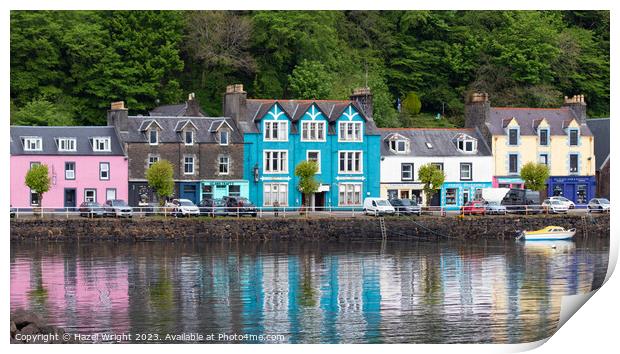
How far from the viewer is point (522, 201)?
4791 cm

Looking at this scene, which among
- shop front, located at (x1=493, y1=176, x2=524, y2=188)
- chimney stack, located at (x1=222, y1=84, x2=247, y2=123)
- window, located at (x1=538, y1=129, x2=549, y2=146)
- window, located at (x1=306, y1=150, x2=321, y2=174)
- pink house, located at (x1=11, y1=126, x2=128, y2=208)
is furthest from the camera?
window, located at (x1=538, y1=129, x2=549, y2=146)

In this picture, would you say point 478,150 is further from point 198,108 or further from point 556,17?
point 198,108

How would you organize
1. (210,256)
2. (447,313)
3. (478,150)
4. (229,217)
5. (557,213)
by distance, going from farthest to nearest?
(478,150), (557,213), (229,217), (210,256), (447,313)

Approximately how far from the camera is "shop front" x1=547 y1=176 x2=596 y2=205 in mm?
51219

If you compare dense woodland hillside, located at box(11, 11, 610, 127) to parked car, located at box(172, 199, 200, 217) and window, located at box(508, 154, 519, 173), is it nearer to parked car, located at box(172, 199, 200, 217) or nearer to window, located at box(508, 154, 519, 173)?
window, located at box(508, 154, 519, 173)

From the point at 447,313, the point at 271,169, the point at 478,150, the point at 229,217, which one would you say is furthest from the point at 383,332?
the point at 478,150

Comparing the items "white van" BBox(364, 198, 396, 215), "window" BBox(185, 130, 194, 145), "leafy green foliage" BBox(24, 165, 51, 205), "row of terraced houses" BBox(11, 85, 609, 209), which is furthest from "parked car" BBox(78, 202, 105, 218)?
"white van" BBox(364, 198, 396, 215)

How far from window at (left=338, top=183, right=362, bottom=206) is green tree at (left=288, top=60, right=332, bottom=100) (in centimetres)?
478

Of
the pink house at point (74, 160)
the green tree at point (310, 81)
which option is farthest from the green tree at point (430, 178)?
the pink house at point (74, 160)

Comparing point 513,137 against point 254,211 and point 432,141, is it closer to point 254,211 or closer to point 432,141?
point 432,141

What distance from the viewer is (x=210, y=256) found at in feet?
124

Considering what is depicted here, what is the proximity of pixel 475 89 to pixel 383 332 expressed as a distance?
30.0 metres

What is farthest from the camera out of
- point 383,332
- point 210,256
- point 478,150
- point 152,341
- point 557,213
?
point 478,150

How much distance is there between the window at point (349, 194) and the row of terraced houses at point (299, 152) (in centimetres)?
5
